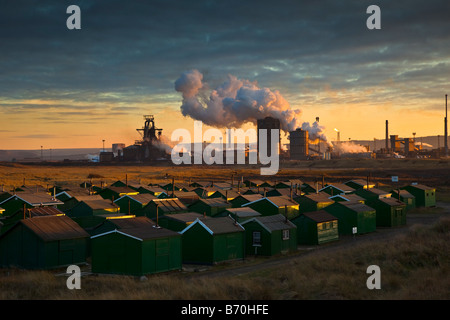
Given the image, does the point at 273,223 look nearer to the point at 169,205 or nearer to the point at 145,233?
the point at 145,233

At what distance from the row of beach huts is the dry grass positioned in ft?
5.09

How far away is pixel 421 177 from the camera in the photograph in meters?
116

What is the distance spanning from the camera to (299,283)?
25.7 meters

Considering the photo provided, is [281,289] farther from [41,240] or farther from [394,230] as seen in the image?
[394,230]

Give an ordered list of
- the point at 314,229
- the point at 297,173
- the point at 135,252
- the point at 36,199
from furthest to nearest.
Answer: the point at 297,173 < the point at 36,199 < the point at 314,229 < the point at 135,252

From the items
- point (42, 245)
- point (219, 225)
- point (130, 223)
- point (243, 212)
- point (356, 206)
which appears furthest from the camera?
point (356, 206)

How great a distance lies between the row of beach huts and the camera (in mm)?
31531

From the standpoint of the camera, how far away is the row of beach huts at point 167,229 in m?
31.5

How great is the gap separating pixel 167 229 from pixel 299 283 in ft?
39.9

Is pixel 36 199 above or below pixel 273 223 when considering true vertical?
above

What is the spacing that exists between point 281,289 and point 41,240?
15.7 metres

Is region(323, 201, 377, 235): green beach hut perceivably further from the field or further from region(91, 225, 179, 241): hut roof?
region(91, 225, 179, 241): hut roof

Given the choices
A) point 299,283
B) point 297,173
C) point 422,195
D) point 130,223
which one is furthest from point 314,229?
point 297,173

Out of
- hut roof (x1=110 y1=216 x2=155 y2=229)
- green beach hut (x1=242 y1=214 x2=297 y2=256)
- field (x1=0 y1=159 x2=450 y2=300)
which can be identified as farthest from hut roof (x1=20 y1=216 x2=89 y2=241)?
green beach hut (x1=242 y1=214 x2=297 y2=256)
